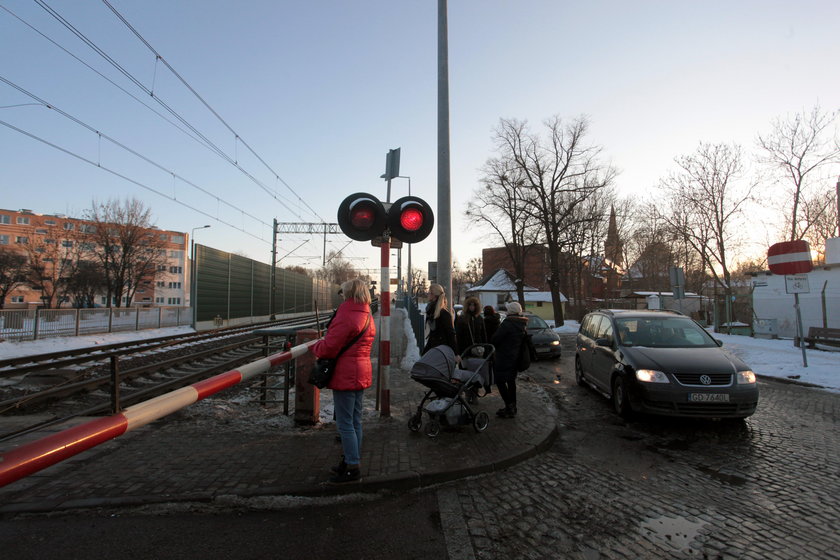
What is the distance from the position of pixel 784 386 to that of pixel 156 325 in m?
27.9

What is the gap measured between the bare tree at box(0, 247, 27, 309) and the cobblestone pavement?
1986 inches

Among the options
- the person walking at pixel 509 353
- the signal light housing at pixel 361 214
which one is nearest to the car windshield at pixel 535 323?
the person walking at pixel 509 353

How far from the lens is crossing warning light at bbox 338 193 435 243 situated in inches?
220

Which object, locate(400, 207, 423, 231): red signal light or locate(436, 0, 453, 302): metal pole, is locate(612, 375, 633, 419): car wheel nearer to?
locate(436, 0, 453, 302): metal pole

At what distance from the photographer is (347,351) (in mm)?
3889

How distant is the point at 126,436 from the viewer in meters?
5.03

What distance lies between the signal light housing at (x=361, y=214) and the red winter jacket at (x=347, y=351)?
1.86 m

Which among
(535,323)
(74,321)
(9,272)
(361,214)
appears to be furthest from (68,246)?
(361,214)

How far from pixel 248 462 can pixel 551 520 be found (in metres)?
2.78

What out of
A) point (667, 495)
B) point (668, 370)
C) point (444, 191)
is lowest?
point (667, 495)

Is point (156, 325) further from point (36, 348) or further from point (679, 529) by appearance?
point (679, 529)

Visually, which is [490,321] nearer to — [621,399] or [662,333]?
[621,399]

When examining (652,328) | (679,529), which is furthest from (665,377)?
(679,529)

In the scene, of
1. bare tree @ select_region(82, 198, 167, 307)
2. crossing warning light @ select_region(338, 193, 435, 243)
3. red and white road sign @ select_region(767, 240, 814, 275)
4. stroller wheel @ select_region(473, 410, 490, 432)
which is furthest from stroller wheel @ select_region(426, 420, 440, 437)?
bare tree @ select_region(82, 198, 167, 307)
